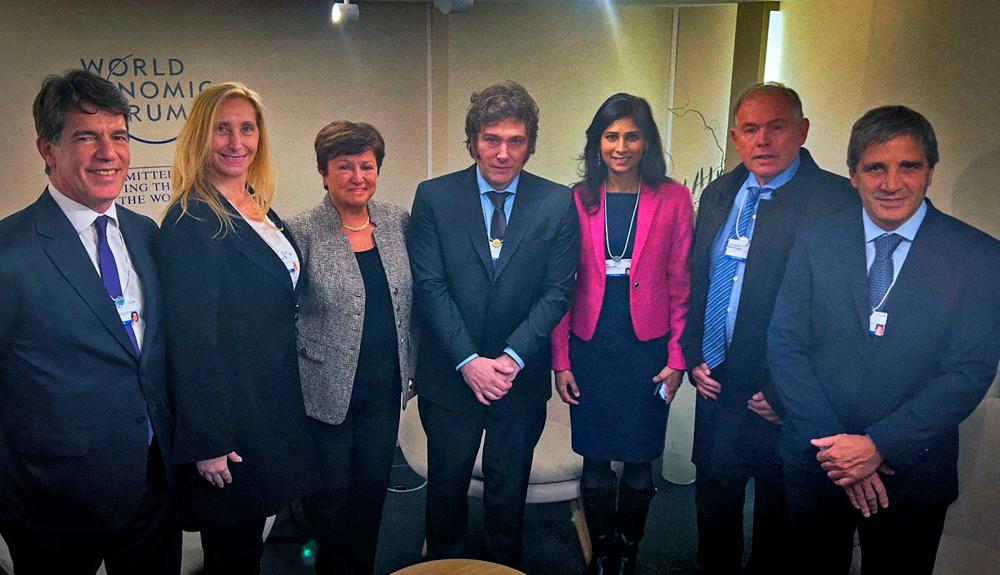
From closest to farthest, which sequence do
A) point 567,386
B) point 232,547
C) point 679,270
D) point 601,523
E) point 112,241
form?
point 112,241 < point 232,547 < point 679,270 < point 567,386 < point 601,523

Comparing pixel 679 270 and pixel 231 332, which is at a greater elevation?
pixel 679 270

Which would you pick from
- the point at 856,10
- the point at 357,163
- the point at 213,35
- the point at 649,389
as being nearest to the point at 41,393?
the point at 357,163

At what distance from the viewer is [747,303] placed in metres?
2.32

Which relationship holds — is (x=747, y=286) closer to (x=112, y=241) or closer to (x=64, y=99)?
(x=112, y=241)

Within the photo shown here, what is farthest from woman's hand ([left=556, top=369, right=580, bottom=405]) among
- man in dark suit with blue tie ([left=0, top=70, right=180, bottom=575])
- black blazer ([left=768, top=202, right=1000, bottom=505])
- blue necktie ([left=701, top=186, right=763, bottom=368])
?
man in dark suit with blue tie ([left=0, top=70, right=180, bottom=575])

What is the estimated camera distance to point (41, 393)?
5.82ft

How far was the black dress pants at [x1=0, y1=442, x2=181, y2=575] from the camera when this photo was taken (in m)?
1.89

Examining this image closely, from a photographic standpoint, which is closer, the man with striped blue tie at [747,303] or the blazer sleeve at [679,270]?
the man with striped blue tie at [747,303]

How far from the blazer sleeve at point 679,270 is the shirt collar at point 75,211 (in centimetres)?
169

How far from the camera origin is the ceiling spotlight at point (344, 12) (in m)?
2.52

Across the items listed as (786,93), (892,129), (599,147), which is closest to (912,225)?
(892,129)

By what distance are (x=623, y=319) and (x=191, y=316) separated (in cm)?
134

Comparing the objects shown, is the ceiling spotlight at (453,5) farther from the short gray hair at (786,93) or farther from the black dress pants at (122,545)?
the black dress pants at (122,545)

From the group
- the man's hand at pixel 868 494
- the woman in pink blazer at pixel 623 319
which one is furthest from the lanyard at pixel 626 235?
the man's hand at pixel 868 494
